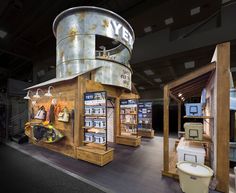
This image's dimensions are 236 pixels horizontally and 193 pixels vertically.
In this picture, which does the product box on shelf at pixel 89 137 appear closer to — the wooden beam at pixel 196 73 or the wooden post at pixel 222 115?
the wooden beam at pixel 196 73

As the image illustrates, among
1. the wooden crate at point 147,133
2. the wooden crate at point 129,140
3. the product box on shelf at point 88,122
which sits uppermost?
the product box on shelf at point 88,122

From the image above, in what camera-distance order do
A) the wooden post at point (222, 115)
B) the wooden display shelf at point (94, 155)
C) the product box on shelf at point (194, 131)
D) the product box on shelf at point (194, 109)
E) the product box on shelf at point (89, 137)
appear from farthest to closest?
the product box on shelf at point (89, 137)
the wooden display shelf at point (94, 155)
the product box on shelf at point (194, 109)
the product box on shelf at point (194, 131)
the wooden post at point (222, 115)

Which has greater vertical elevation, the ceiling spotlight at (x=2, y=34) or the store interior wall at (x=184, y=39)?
the ceiling spotlight at (x=2, y=34)

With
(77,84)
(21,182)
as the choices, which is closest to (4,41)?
(77,84)

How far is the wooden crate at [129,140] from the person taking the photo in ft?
21.6

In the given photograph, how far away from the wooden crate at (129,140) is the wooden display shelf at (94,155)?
2.10 m

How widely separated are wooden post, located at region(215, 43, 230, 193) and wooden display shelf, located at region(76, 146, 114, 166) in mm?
2938

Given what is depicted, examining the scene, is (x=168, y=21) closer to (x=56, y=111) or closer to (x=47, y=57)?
(x=56, y=111)

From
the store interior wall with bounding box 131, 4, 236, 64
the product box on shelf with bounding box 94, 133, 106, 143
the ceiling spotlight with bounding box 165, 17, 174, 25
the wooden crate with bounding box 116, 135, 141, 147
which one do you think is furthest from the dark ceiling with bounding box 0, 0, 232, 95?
the product box on shelf with bounding box 94, 133, 106, 143

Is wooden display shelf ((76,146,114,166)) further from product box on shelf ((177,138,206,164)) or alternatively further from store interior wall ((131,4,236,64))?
store interior wall ((131,4,236,64))

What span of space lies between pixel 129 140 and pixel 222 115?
14.6ft

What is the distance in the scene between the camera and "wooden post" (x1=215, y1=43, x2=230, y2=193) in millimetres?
2896

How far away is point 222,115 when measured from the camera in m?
2.96

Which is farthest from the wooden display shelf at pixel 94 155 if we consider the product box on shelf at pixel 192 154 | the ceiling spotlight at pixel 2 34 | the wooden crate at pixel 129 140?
the ceiling spotlight at pixel 2 34
